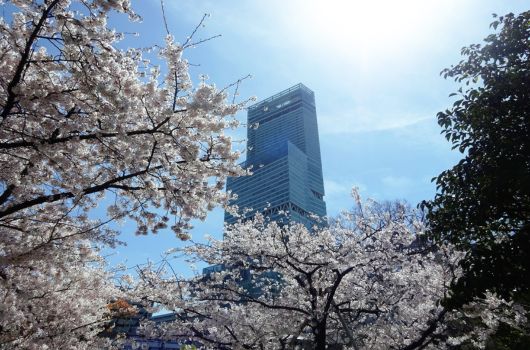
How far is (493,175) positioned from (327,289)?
5.28 meters

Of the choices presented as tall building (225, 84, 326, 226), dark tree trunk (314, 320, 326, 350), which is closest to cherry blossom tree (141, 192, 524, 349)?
dark tree trunk (314, 320, 326, 350)

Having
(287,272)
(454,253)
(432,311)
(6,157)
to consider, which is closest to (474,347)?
(432,311)

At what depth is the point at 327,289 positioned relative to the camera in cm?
946

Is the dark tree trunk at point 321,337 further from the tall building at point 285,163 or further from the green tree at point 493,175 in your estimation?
the tall building at point 285,163

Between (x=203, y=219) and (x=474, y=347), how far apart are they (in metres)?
6.04

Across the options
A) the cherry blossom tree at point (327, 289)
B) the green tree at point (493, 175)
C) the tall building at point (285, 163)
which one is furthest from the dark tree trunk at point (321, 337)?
→ the tall building at point (285, 163)

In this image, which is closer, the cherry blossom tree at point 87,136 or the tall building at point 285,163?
the cherry blossom tree at point 87,136

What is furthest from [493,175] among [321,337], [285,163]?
[285,163]

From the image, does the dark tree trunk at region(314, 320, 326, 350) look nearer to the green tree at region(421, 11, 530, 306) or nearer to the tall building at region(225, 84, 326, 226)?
the green tree at region(421, 11, 530, 306)

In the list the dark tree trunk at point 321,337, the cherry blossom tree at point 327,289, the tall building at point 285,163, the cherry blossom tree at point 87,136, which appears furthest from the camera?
the tall building at point 285,163

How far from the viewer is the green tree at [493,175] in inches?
214

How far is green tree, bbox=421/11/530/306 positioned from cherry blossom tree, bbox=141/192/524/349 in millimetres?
2532

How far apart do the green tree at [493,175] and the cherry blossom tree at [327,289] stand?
253cm

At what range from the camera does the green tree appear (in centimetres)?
544
